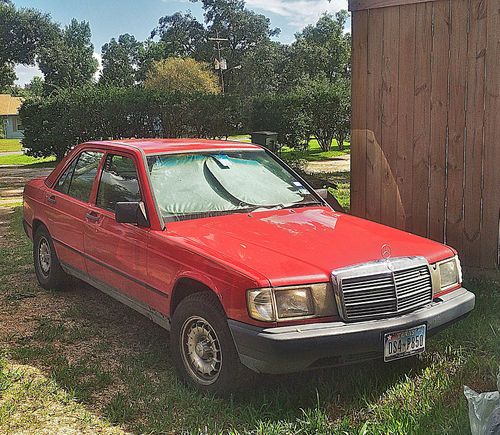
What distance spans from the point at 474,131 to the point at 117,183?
331cm

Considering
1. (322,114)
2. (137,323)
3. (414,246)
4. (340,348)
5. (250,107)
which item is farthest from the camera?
(322,114)

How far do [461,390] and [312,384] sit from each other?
89 centimetres

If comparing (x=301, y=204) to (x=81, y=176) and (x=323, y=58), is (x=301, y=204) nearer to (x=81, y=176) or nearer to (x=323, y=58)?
(x=81, y=176)

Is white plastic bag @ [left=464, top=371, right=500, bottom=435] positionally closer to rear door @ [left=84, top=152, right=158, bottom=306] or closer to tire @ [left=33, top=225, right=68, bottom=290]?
rear door @ [left=84, top=152, right=158, bottom=306]

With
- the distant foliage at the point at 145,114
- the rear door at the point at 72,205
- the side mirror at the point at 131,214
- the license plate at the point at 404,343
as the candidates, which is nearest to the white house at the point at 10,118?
the distant foliage at the point at 145,114

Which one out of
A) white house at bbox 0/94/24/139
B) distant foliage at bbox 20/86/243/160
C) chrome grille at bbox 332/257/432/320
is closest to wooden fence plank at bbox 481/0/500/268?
chrome grille at bbox 332/257/432/320

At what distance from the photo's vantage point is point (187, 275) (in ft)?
12.8

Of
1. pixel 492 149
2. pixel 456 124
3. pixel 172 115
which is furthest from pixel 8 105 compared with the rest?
pixel 492 149

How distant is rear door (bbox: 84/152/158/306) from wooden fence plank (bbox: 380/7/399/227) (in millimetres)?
2836

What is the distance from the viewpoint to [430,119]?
20.6 feet

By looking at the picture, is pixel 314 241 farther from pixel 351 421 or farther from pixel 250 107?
pixel 250 107

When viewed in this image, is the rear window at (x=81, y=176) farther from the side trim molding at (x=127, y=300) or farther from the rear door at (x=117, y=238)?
the side trim molding at (x=127, y=300)

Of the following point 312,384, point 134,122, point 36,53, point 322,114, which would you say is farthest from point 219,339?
point 36,53

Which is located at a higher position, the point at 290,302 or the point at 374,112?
the point at 374,112
